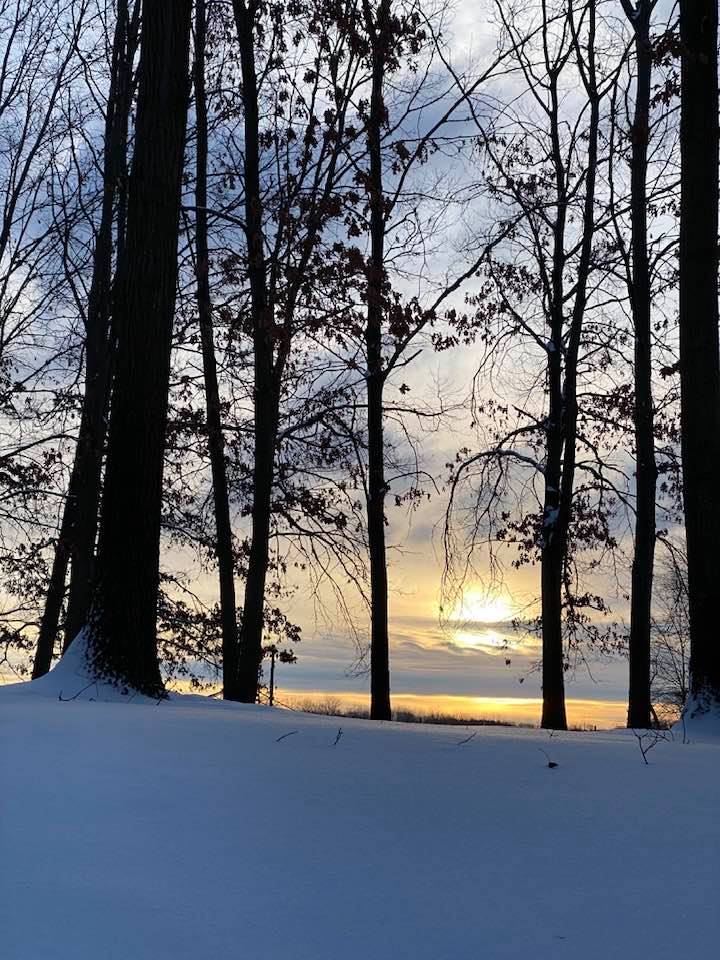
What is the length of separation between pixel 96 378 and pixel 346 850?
44.7 feet

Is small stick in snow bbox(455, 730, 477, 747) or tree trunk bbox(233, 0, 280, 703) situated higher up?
tree trunk bbox(233, 0, 280, 703)

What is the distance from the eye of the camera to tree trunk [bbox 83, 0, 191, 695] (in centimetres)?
788

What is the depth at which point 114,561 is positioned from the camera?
26.0ft

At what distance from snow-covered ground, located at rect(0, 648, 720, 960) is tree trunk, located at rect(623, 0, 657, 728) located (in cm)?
894

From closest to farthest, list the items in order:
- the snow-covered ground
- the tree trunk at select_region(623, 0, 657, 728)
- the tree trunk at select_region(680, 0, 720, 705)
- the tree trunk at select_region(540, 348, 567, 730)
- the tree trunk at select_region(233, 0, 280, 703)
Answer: the snow-covered ground < the tree trunk at select_region(680, 0, 720, 705) < the tree trunk at select_region(233, 0, 280, 703) < the tree trunk at select_region(623, 0, 657, 728) < the tree trunk at select_region(540, 348, 567, 730)

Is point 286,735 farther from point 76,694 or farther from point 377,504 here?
point 377,504

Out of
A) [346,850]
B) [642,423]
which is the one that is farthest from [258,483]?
[346,850]

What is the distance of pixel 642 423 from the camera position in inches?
553

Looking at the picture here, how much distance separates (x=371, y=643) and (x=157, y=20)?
32.6 ft

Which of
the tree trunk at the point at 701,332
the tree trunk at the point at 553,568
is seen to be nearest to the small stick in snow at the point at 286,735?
the tree trunk at the point at 701,332

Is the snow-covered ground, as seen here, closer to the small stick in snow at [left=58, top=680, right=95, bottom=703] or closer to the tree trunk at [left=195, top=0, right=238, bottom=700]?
the small stick in snow at [left=58, top=680, right=95, bottom=703]

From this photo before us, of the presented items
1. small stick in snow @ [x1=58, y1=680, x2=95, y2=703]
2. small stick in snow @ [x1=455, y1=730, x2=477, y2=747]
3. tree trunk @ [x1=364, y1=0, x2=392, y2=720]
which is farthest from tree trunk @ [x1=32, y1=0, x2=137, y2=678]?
small stick in snow @ [x1=455, y1=730, x2=477, y2=747]

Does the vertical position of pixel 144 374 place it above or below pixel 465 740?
above

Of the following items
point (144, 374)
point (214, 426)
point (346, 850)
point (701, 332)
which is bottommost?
point (346, 850)
